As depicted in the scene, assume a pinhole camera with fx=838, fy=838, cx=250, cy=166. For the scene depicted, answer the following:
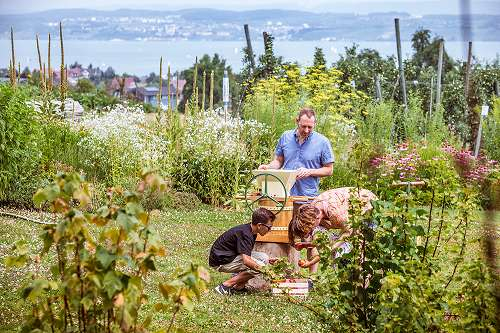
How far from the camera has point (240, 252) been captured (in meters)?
6.30

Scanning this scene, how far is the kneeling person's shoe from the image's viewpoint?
6391 millimetres

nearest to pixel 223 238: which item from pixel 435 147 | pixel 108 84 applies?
pixel 435 147

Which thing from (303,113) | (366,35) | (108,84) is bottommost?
(108,84)

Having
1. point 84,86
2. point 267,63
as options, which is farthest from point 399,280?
point 84,86

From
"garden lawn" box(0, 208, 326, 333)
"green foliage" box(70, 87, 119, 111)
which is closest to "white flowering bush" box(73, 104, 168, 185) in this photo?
"garden lawn" box(0, 208, 326, 333)

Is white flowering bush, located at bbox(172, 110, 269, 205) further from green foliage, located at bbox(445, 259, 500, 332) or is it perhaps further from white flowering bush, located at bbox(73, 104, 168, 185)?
green foliage, located at bbox(445, 259, 500, 332)

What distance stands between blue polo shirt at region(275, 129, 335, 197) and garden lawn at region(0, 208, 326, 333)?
1.10m

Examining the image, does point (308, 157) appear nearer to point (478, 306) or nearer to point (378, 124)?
point (478, 306)

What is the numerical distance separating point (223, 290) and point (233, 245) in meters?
0.35

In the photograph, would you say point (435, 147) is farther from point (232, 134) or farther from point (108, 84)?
point (108, 84)

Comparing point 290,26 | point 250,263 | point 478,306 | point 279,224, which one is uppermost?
point 290,26

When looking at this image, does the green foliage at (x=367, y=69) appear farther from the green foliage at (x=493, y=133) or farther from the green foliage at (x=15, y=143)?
the green foliage at (x=15, y=143)

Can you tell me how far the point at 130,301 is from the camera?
229cm

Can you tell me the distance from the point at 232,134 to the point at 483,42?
10853 millimetres
